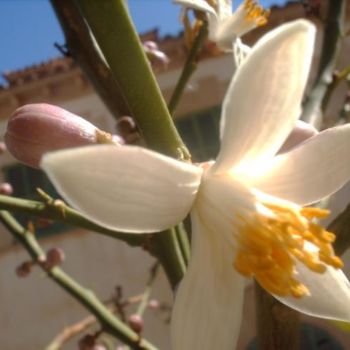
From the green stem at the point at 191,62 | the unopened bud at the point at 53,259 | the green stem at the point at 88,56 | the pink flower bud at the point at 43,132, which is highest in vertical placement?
the pink flower bud at the point at 43,132

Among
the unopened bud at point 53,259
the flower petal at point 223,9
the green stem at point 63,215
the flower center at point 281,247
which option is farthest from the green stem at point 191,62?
the unopened bud at point 53,259

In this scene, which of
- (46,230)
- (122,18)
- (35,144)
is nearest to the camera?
(122,18)

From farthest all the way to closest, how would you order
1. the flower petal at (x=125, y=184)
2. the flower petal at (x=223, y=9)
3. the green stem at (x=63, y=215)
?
the flower petal at (x=223, y=9) < the green stem at (x=63, y=215) < the flower petal at (x=125, y=184)

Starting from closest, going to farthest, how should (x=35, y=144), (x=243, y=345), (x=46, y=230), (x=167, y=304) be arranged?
(x=35, y=144) < (x=243, y=345) < (x=167, y=304) < (x=46, y=230)

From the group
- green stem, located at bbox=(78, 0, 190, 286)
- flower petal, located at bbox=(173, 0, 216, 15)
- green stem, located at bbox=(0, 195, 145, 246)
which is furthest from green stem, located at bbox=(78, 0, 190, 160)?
flower petal, located at bbox=(173, 0, 216, 15)

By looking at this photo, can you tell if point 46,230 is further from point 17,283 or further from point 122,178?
point 122,178

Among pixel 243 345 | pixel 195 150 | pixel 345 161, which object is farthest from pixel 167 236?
pixel 195 150

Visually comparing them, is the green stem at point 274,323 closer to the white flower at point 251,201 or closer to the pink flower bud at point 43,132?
the white flower at point 251,201
